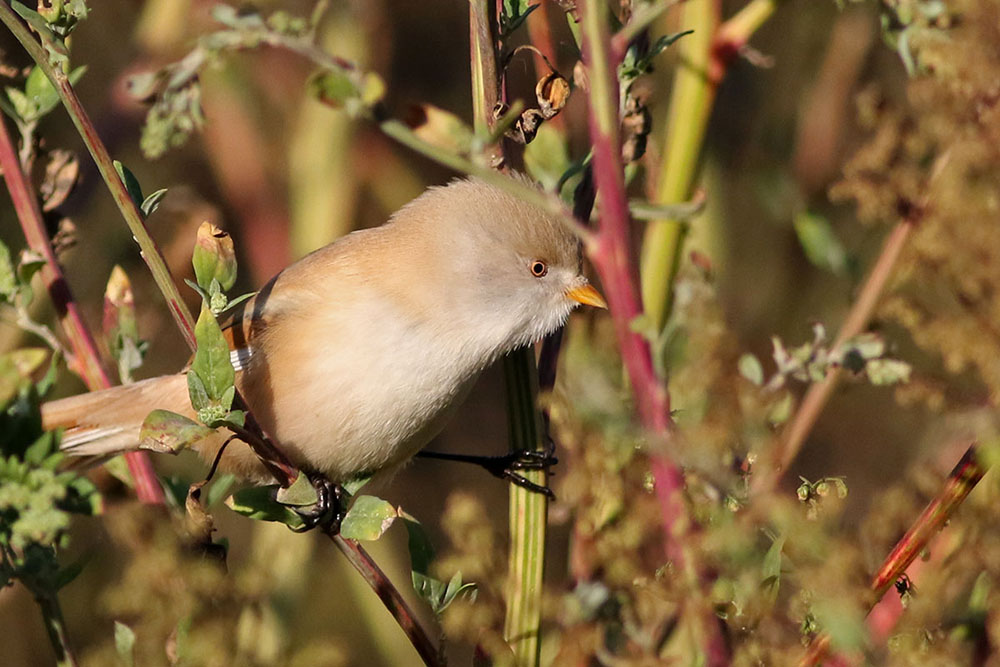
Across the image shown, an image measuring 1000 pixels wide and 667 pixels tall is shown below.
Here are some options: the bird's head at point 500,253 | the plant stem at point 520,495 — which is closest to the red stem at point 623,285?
the plant stem at point 520,495

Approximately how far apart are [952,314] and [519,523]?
23.4 inches

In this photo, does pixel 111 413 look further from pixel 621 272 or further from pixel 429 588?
pixel 621 272

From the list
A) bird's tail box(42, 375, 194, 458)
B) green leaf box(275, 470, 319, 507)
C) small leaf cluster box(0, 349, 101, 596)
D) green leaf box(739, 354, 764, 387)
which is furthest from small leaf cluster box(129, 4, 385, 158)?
green leaf box(739, 354, 764, 387)

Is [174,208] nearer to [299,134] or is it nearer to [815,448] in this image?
[299,134]

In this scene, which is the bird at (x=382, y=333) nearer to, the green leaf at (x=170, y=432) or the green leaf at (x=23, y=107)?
the green leaf at (x=23, y=107)

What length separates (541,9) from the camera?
1.96 meters

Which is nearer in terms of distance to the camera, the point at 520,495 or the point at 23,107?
the point at 520,495

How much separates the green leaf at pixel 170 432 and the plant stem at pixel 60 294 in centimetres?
68

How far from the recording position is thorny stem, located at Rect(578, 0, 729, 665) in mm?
1035

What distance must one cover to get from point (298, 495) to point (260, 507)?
2.6 inches

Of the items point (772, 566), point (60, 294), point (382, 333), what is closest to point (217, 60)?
point (60, 294)

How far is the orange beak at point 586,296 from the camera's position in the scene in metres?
2.56

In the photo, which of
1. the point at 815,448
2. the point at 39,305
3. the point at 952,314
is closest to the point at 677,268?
the point at 952,314

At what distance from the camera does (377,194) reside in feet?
13.1
